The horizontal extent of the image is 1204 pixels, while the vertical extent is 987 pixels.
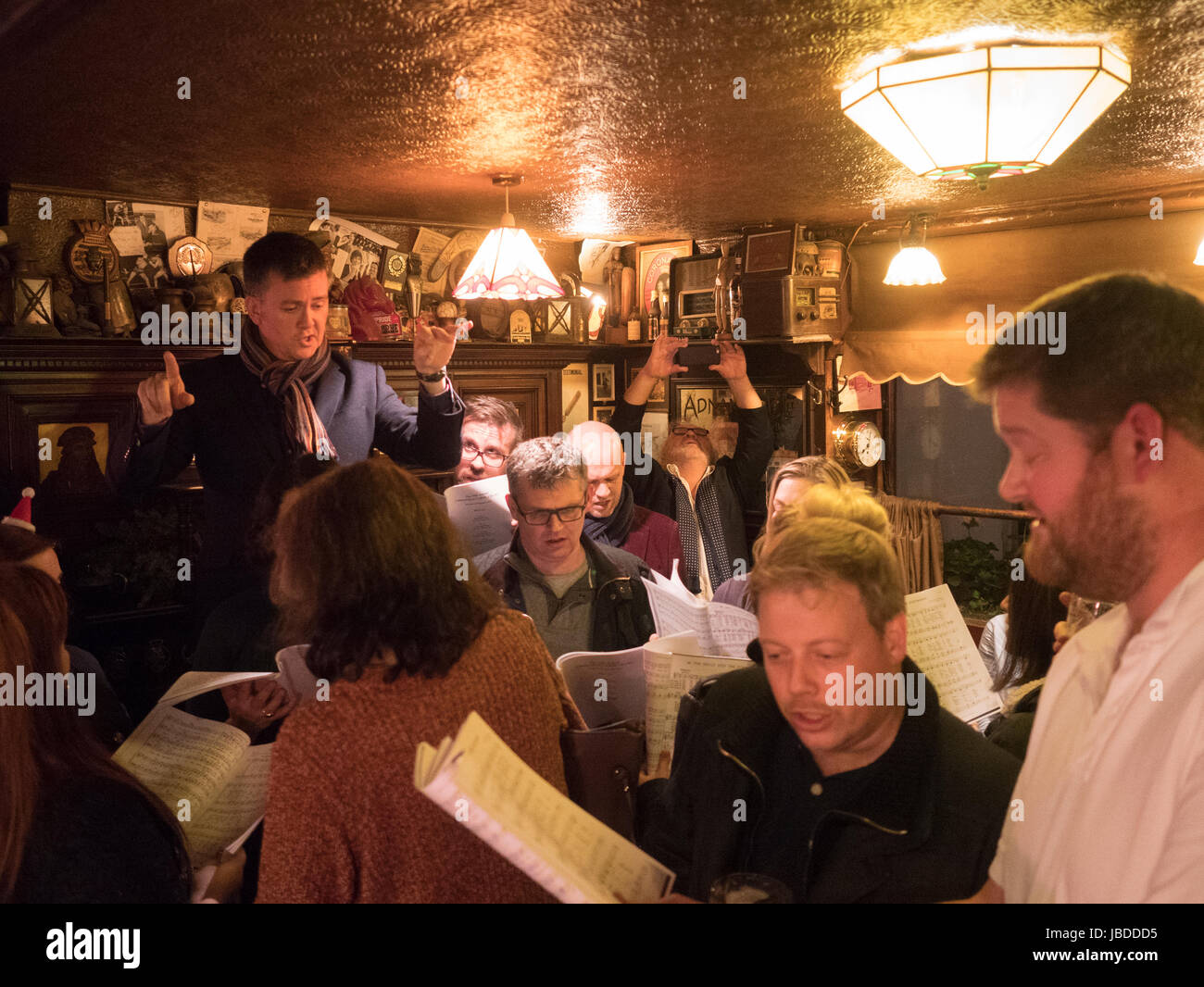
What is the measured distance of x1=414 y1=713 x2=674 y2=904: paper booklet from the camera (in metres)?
1.01

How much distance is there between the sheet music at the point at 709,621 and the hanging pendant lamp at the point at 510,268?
189 cm

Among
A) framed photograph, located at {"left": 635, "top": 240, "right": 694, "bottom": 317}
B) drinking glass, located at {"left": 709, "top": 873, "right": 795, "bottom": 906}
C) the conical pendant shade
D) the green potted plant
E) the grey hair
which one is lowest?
the green potted plant

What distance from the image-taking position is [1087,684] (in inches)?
48.3

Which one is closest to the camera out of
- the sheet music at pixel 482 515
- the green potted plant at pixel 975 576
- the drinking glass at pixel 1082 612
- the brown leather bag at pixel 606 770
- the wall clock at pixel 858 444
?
the brown leather bag at pixel 606 770

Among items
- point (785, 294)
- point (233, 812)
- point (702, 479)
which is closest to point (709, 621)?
point (233, 812)

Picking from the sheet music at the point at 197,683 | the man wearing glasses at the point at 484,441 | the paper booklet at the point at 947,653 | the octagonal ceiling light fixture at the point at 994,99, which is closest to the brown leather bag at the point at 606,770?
the sheet music at the point at 197,683

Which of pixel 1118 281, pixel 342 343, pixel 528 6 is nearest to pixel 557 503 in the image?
pixel 528 6

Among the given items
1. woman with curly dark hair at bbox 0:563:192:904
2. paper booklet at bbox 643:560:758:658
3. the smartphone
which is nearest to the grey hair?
paper booklet at bbox 643:560:758:658

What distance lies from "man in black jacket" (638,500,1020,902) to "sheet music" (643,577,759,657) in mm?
589

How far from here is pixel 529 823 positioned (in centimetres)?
108

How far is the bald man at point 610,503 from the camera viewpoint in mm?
3211

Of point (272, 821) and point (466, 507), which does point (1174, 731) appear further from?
point (466, 507)

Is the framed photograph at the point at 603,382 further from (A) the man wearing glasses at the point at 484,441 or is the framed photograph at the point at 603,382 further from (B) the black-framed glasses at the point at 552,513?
(B) the black-framed glasses at the point at 552,513

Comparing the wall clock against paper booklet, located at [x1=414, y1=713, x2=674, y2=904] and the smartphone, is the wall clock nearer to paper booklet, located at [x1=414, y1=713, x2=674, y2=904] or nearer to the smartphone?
the smartphone
